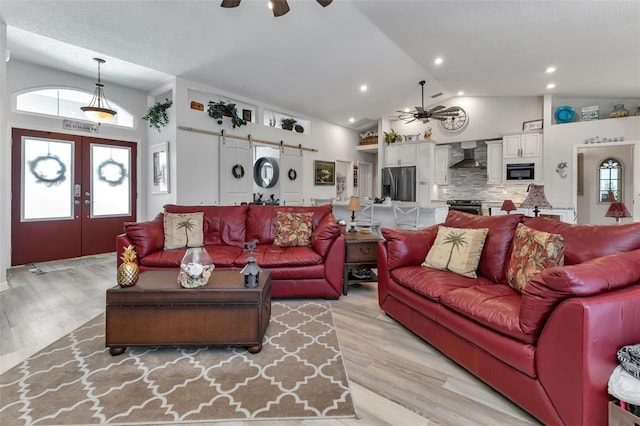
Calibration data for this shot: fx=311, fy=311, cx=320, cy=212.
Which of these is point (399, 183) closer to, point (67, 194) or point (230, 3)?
point (230, 3)

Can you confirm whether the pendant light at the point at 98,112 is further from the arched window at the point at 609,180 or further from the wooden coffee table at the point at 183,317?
the arched window at the point at 609,180

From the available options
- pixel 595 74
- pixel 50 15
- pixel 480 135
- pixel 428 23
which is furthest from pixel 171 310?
pixel 480 135

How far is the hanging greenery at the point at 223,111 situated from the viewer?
5512mm

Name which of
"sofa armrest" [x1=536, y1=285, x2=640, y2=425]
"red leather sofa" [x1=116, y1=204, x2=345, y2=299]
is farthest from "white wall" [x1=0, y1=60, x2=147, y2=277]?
"sofa armrest" [x1=536, y1=285, x2=640, y2=425]

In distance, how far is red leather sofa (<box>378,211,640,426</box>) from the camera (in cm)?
132

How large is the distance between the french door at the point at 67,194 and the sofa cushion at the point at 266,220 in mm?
3463

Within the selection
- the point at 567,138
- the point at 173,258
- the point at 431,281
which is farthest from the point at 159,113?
the point at 567,138

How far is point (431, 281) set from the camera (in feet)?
7.64

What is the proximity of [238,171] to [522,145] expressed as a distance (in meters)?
6.12

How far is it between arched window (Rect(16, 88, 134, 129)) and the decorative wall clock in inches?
287

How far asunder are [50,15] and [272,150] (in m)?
4.03

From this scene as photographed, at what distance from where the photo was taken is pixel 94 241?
5.58 meters

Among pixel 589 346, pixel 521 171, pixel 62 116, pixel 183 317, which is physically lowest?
pixel 183 317

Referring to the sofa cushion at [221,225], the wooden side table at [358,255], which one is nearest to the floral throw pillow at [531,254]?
the wooden side table at [358,255]
